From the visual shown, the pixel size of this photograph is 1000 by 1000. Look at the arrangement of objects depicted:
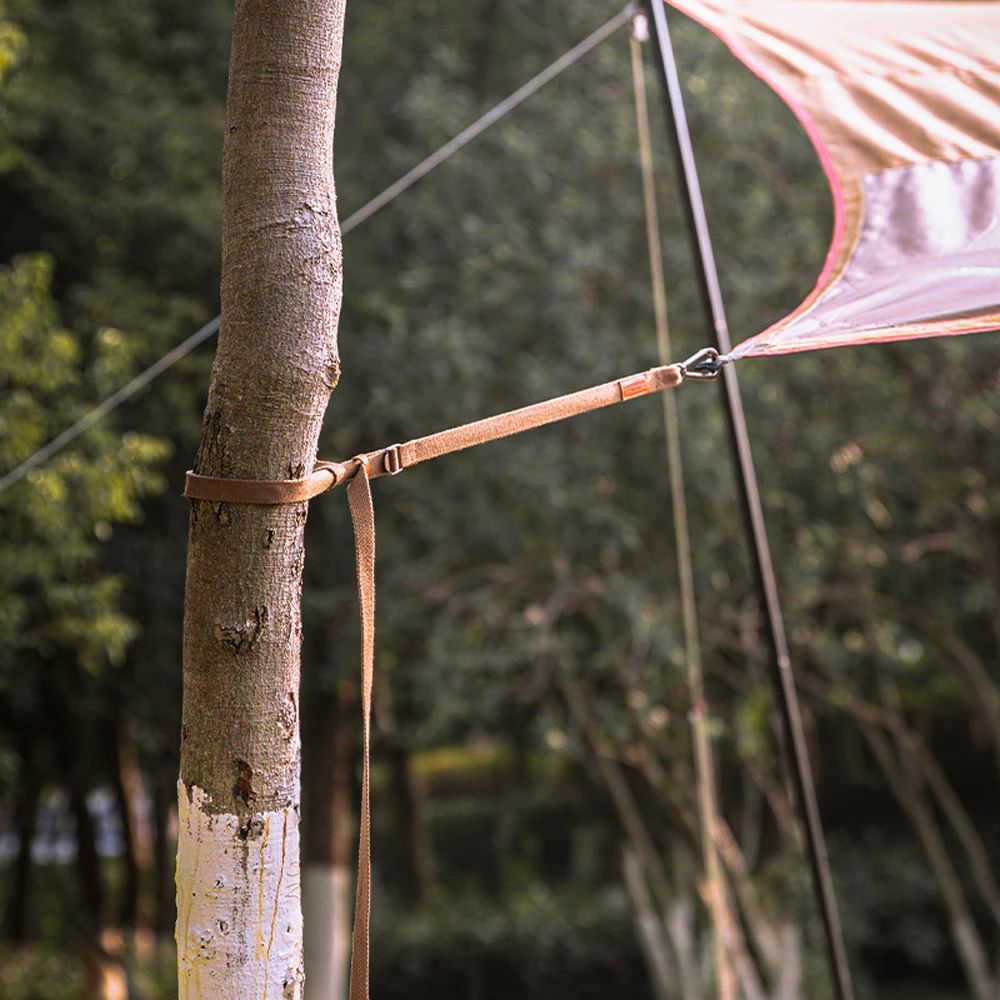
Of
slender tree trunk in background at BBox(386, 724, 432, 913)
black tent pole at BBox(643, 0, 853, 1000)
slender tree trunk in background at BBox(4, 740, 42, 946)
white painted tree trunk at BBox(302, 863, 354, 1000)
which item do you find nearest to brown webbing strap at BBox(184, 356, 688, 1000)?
black tent pole at BBox(643, 0, 853, 1000)

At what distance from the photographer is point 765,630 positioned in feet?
9.92

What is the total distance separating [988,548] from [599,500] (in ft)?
9.99

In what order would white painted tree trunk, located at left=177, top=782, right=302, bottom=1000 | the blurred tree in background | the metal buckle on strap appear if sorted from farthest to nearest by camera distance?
1. the blurred tree in background
2. the metal buckle on strap
3. white painted tree trunk, located at left=177, top=782, right=302, bottom=1000

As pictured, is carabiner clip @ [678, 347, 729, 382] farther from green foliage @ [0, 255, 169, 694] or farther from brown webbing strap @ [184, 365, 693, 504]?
green foliage @ [0, 255, 169, 694]

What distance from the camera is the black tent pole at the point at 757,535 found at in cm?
294

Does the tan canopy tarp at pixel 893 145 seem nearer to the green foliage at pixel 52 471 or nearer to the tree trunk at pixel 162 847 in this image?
the green foliage at pixel 52 471

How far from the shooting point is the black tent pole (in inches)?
116

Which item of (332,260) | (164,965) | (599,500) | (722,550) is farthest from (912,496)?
(164,965)

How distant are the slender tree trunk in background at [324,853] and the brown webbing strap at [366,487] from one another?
661 cm

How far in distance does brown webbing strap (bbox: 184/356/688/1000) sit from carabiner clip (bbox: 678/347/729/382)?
1.9 inches

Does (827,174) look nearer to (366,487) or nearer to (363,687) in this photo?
(366,487)

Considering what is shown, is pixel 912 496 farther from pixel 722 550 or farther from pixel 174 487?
pixel 174 487

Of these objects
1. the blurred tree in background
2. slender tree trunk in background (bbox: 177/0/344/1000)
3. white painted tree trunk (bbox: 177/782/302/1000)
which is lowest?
white painted tree trunk (bbox: 177/782/302/1000)

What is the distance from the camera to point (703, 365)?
86.0 inches
